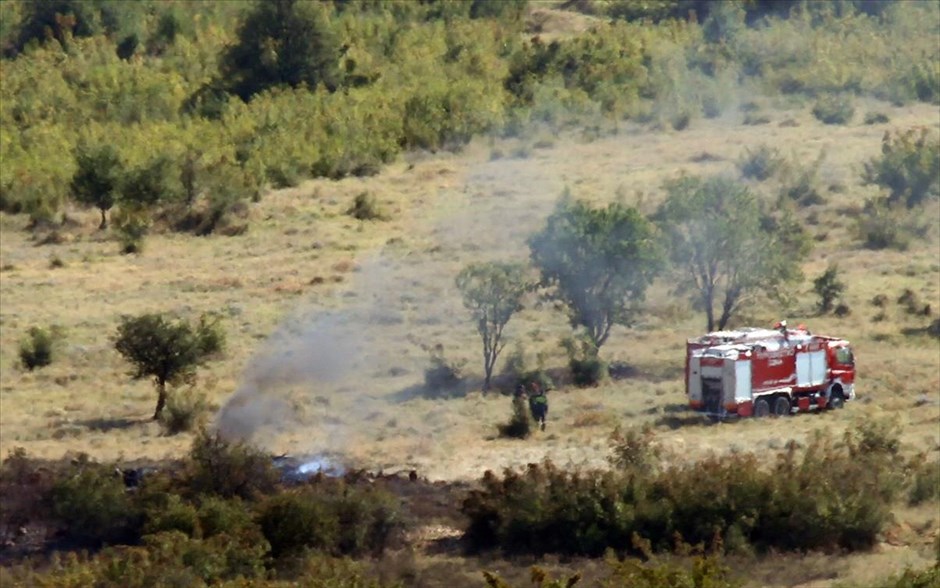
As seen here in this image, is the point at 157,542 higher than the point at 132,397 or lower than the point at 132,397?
higher

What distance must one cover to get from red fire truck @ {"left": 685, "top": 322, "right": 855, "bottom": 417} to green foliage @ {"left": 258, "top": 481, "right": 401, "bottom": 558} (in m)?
9.31

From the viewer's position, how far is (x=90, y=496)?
22406mm

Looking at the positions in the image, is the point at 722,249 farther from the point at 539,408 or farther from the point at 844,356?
the point at 539,408

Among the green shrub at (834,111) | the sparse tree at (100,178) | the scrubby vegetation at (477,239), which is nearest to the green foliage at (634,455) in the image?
the scrubby vegetation at (477,239)

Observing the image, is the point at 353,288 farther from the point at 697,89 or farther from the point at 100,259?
the point at 697,89

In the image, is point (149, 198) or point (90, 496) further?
point (149, 198)

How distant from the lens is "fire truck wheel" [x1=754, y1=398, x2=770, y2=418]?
3059cm

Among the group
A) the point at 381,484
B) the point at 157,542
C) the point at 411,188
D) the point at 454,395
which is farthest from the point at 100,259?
the point at 157,542

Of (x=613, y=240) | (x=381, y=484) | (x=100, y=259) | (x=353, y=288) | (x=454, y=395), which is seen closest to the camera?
(x=381, y=484)

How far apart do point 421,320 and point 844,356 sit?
350 inches

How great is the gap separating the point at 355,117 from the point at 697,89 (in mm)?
11220

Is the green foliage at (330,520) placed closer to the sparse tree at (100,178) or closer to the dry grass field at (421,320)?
the dry grass field at (421,320)

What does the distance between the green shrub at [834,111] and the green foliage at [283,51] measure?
16043mm

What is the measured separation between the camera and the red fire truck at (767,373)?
30219mm
